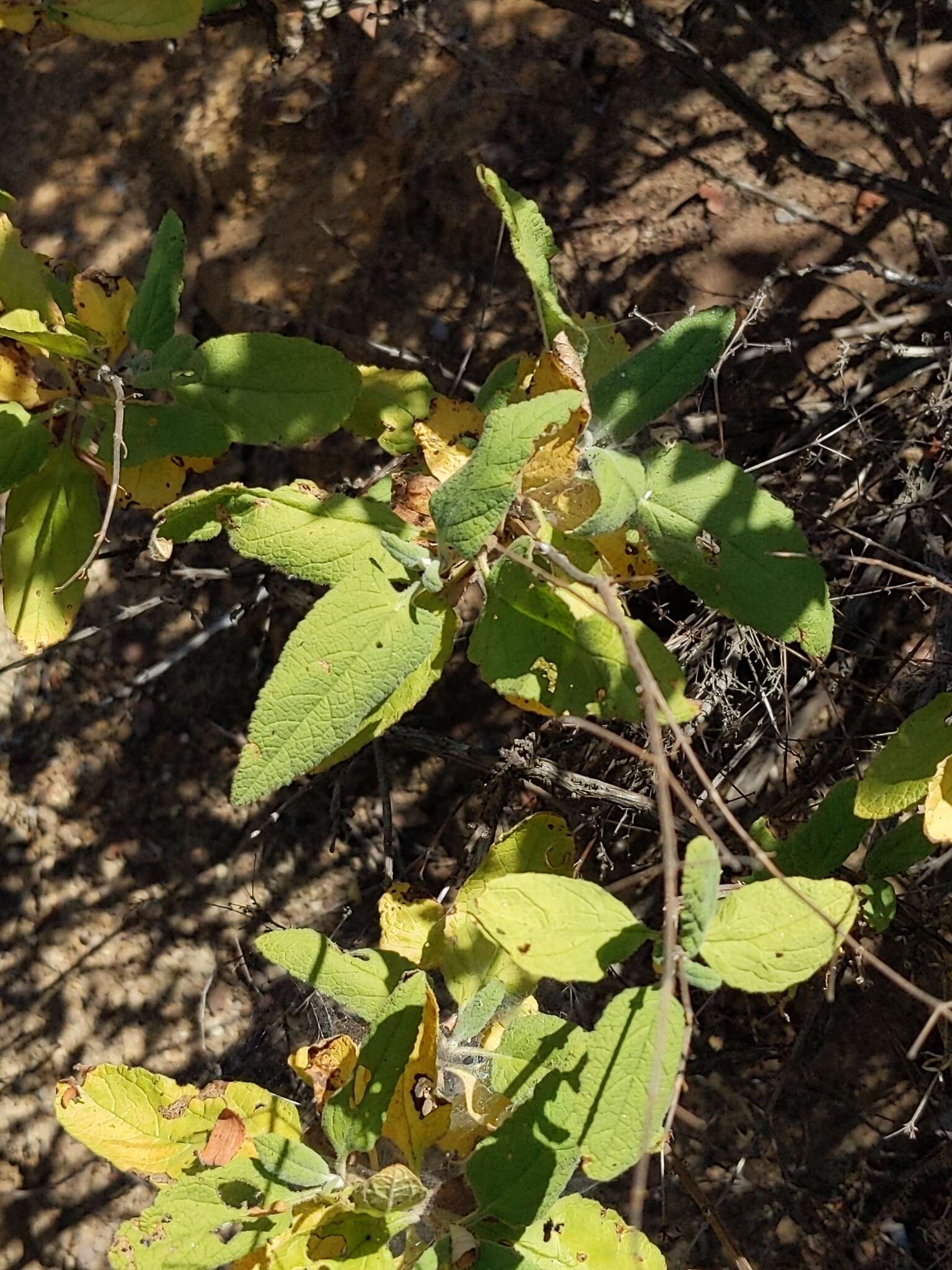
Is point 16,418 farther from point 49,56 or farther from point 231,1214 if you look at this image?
point 49,56

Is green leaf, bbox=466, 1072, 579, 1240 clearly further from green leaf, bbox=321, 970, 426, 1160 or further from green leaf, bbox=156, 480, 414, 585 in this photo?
green leaf, bbox=156, 480, 414, 585

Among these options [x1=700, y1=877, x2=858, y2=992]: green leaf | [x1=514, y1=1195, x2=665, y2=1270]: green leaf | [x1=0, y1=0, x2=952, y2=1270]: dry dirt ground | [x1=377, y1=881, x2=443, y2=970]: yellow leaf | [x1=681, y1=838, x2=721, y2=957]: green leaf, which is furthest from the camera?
[x1=0, y1=0, x2=952, y2=1270]: dry dirt ground

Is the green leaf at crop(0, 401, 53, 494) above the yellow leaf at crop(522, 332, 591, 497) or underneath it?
underneath

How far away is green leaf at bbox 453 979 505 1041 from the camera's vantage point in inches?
72.4

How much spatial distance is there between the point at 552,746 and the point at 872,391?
1027 millimetres

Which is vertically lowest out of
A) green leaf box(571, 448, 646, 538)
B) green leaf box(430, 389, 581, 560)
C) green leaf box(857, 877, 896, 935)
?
green leaf box(857, 877, 896, 935)

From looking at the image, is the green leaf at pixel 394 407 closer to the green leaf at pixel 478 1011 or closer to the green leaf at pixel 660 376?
the green leaf at pixel 660 376

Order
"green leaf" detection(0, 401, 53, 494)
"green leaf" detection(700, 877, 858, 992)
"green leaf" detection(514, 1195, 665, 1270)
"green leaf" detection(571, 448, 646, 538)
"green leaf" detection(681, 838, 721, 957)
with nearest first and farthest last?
"green leaf" detection(681, 838, 721, 957)
"green leaf" detection(700, 877, 858, 992)
"green leaf" detection(571, 448, 646, 538)
"green leaf" detection(514, 1195, 665, 1270)
"green leaf" detection(0, 401, 53, 494)

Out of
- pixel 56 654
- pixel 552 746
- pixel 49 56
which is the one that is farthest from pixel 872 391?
pixel 49 56

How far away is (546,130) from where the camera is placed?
2.78m

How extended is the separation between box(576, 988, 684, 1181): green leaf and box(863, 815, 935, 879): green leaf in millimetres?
584

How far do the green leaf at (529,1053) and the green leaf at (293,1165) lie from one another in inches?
10.9

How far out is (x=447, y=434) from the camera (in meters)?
2.04

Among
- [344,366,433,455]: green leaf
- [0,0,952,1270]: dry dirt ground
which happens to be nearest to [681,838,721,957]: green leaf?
[0,0,952,1270]: dry dirt ground
